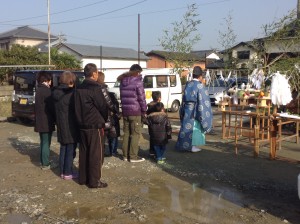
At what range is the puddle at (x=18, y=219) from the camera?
411 cm

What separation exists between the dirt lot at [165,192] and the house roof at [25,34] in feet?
152

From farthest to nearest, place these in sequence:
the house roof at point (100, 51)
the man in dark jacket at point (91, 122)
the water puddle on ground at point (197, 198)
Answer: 1. the house roof at point (100, 51)
2. the man in dark jacket at point (91, 122)
3. the water puddle on ground at point (197, 198)

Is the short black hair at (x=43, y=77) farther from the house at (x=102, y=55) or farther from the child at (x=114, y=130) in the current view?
the house at (x=102, y=55)

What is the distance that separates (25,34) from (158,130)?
1920 inches

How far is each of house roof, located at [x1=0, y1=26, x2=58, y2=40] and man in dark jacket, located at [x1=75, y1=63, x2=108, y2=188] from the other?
156 ft

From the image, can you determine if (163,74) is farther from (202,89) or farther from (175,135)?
(202,89)

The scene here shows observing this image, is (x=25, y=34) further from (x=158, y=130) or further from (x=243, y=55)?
(x=158, y=130)

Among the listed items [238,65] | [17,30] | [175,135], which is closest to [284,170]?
[175,135]

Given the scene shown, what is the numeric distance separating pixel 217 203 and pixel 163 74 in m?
10.6

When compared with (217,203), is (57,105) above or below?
above

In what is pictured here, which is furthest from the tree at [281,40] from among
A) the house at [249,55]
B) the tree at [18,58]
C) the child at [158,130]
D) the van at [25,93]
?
the tree at [18,58]

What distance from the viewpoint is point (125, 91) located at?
6.48 metres

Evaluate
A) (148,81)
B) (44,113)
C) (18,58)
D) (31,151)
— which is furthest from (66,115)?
(18,58)

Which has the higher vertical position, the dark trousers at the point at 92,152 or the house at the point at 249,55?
the house at the point at 249,55
